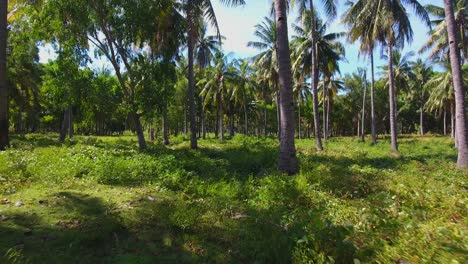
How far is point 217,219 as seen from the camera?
5754 millimetres

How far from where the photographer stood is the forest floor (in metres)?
3.88

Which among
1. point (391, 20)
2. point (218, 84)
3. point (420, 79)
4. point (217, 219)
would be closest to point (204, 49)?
point (218, 84)

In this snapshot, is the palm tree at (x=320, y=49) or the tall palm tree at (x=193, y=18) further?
the palm tree at (x=320, y=49)

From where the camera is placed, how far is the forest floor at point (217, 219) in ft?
12.7

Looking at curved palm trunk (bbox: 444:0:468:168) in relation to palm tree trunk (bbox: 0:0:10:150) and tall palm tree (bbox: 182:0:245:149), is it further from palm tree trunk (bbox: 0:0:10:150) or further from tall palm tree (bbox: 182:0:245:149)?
palm tree trunk (bbox: 0:0:10:150)

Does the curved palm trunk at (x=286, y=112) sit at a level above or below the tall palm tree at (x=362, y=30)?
below

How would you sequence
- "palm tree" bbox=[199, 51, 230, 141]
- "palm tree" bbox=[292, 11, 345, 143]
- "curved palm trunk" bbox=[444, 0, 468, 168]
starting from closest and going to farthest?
"curved palm trunk" bbox=[444, 0, 468, 168] < "palm tree" bbox=[292, 11, 345, 143] < "palm tree" bbox=[199, 51, 230, 141]

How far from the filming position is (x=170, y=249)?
4.71 meters

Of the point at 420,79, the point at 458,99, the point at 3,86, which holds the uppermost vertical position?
the point at 420,79

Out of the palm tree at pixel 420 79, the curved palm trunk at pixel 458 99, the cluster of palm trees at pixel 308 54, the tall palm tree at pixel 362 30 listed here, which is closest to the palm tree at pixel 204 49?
the cluster of palm trees at pixel 308 54

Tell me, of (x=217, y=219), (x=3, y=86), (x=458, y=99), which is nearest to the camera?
(x=217, y=219)

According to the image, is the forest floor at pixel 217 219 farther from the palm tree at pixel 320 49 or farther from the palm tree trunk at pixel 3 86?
the palm tree at pixel 320 49

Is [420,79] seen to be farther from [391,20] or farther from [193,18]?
[193,18]

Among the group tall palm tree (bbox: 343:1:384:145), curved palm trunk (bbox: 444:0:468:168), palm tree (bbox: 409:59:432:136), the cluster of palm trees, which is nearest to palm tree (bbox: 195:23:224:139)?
Result: the cluster of palm trees
